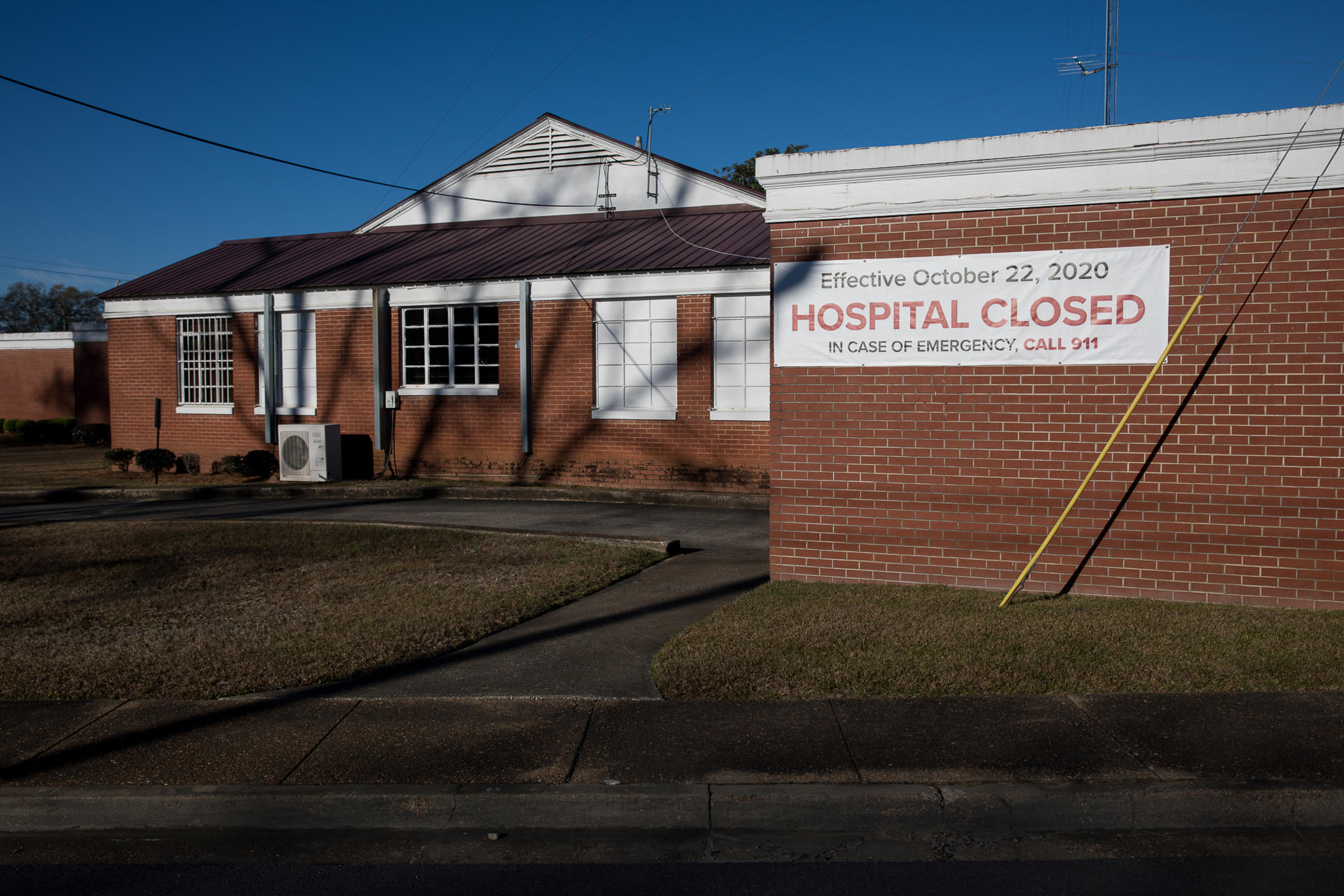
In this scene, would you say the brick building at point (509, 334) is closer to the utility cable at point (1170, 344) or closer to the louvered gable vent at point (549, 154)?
the louvered gable vent at point (549, 154)

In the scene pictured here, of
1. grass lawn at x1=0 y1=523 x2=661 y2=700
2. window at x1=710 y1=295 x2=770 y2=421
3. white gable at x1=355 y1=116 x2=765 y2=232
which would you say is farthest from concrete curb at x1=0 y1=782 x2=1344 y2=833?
white gable at x1=355 y1=116 x2=765 y2=232

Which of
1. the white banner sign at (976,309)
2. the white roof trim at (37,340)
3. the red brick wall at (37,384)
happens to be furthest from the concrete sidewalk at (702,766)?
the red brick wall at (37,384)

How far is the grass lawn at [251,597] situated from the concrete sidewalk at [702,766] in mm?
786

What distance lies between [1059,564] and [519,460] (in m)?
11.1

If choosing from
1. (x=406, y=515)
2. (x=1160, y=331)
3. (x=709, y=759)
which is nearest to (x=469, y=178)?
(x=406, y=515)

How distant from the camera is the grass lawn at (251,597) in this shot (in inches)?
255

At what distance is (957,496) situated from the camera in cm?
836

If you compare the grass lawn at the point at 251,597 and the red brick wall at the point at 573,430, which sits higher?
the red brick wall at the point at 573,430

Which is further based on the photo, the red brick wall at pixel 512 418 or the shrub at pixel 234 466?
the shrub at pixel 234 466

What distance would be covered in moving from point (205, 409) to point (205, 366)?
0.93 metres

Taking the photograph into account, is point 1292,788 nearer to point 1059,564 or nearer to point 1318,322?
point 1059,564

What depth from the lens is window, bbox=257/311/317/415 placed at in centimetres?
1922

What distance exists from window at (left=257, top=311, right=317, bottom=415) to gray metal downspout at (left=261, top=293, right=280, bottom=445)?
0.09ft

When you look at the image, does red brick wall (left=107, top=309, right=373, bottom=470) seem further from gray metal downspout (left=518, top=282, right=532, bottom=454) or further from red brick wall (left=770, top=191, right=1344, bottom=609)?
red brick wall (left=770, top=191, right=1344, bottom=609)
